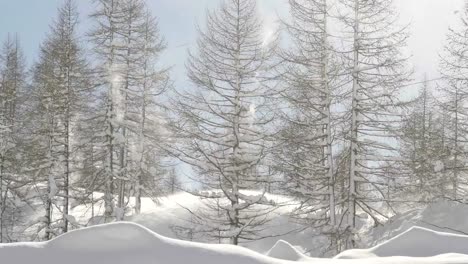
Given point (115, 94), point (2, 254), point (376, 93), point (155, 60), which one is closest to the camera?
point (2, 254)

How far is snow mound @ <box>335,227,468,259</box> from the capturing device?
17.0 ft

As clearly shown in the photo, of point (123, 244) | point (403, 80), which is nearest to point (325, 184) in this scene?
point (403, 80)

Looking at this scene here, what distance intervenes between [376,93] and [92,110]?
12.1 metres

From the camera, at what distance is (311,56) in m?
14.7

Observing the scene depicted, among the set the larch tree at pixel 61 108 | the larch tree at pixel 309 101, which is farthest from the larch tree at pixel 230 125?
the larch tree at pixel 61 108

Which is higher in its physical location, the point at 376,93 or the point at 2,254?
the point at 376,93

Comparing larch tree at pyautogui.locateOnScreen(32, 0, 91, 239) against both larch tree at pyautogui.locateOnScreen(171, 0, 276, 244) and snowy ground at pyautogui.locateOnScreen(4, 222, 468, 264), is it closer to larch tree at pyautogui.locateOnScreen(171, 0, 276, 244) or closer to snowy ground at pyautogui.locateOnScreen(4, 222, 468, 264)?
larch tree at pyautogui.locateOnScreen(171, 0, 276, 244)

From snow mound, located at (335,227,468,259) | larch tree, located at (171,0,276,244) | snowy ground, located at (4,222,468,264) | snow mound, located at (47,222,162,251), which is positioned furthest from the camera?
larch tree, located at (171,0,276,244)

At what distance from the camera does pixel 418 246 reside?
5312mm

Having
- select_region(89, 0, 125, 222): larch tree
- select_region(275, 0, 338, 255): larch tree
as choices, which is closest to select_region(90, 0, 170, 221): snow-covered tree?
select_region(89, 0, 125, 222): larch tree

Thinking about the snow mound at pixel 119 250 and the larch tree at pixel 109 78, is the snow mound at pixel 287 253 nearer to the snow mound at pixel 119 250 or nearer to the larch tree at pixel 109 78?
the snow mound at pixel 119 250

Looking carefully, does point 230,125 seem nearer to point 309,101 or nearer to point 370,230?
point 309,101

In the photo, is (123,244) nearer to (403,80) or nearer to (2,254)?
(2,254)

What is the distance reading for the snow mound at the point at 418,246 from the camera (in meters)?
5.18
